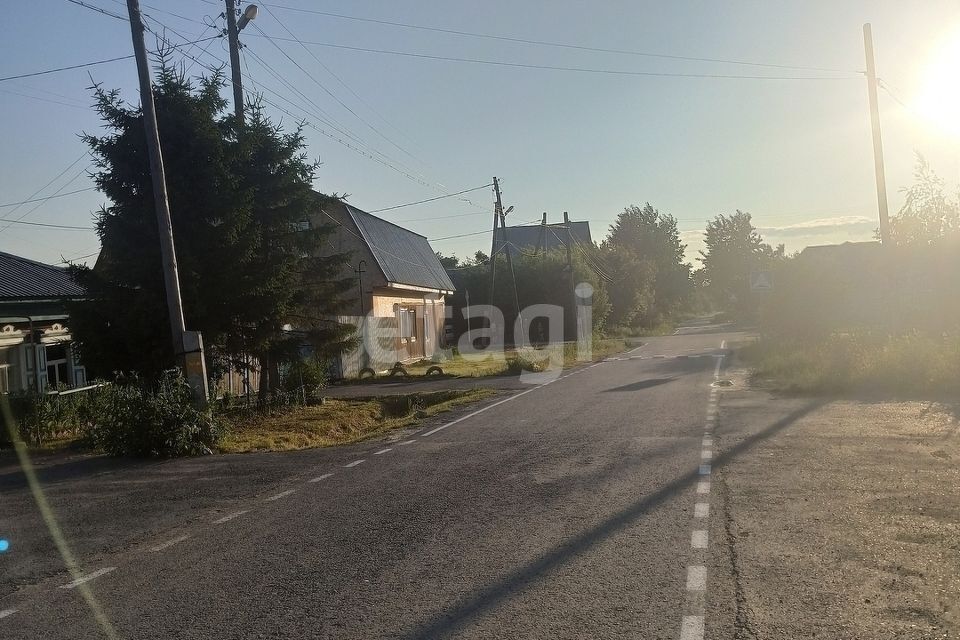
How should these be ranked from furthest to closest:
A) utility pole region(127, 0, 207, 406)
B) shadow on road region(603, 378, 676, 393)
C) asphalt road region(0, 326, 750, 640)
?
shadow on road region(603, 378, 676, 393)
utility pole region(127, 0, 207, 406)
asphalt road region(0, 326, 750, 640)

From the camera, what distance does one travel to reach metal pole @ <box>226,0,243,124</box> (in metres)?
18.2

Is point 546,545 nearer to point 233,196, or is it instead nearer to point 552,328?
point 233,196

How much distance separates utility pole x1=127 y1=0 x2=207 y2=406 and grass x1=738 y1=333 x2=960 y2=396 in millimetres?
11791

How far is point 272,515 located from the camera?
26.3 ft

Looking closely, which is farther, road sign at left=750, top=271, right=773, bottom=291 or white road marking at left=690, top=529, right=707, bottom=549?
road sign at left=750, top=271, right=773, bottom=291

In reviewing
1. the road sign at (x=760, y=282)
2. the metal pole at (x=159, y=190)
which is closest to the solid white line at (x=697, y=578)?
the metal pole at (x=159, y=190)

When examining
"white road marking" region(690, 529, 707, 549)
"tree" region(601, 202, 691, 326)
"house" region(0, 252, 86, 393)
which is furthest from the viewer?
"tree" region(601, 202, 691, 326)

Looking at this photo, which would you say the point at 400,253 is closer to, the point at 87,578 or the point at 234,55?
→ the point at 234,55

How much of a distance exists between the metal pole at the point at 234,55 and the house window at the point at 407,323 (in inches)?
664

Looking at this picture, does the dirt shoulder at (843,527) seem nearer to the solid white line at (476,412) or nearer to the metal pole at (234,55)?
the solid white line at (476,412)

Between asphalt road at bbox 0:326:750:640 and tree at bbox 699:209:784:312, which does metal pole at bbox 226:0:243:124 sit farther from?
tree at bbox 699:209:784:312

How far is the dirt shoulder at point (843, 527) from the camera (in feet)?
15.5

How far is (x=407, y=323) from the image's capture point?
35.8m

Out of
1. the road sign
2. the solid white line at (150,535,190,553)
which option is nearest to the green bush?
the solid white line at (150,535,190,553)
